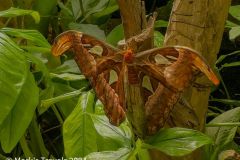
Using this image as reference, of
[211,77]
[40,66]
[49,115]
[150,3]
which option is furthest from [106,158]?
[150,3]

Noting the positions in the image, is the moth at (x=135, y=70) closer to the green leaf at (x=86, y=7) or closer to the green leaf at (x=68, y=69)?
the green leaf at (x=68, y=69)

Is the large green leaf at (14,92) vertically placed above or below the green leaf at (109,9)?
above

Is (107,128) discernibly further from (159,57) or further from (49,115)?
(49,115)

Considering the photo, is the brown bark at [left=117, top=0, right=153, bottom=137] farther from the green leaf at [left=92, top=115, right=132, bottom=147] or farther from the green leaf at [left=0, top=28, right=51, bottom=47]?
the green leaf at [left=0, top=28, right=51, bottom=47]

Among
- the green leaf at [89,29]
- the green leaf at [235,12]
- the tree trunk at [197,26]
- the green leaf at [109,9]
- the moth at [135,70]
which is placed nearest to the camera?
the moth at [135,70]

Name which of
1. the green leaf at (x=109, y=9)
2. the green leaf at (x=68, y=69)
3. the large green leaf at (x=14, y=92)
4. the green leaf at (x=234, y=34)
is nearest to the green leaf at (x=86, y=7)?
the green leaf at (x=109, y=9)

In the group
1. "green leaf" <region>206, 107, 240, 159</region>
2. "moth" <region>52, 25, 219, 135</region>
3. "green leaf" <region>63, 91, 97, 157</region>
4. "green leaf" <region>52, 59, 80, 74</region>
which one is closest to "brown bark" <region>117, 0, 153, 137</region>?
"moth" <region>52, 25, 219, 135</region>
